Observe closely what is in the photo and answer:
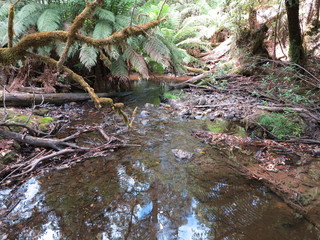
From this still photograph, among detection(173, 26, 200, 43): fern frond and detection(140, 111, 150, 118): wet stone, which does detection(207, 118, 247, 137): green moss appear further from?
detection(173, 26, 200, 43): fern frond

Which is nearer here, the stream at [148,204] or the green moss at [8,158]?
the stream at [148,204]

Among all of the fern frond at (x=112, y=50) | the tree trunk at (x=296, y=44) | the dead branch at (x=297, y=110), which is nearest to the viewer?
the fern frond at (x=112, y=50)

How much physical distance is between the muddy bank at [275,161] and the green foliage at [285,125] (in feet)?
0.62

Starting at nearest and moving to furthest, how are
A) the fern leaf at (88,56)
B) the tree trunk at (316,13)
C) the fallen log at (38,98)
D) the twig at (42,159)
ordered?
the twig at (42,159)
the fallen log at (38,98)
the fern leaf at (88,56)
the tree trunk at (316,13)

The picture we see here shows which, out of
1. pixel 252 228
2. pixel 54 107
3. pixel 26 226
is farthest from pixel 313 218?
pixel 54 107

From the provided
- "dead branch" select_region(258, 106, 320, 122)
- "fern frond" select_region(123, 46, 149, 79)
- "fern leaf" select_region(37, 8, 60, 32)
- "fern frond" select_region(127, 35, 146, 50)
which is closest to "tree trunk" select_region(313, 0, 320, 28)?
"dead branch" select_region(258, 106, 320, 122)

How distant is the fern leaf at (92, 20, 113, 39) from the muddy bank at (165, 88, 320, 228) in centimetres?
246

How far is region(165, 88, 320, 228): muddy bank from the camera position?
1703mm

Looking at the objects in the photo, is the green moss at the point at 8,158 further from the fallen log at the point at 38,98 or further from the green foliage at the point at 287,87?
the green foliage at the point at 287,87

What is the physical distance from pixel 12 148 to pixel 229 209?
244cm

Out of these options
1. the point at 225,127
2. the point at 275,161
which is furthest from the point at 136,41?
the point at 275,161

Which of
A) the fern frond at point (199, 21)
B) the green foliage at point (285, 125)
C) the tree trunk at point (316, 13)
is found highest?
the fern frond at point (199, 21)

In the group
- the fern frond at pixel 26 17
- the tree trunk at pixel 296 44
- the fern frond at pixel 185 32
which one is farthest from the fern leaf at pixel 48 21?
the fern frond at pixel 185 32

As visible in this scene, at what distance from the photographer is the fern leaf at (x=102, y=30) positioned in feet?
14.2
